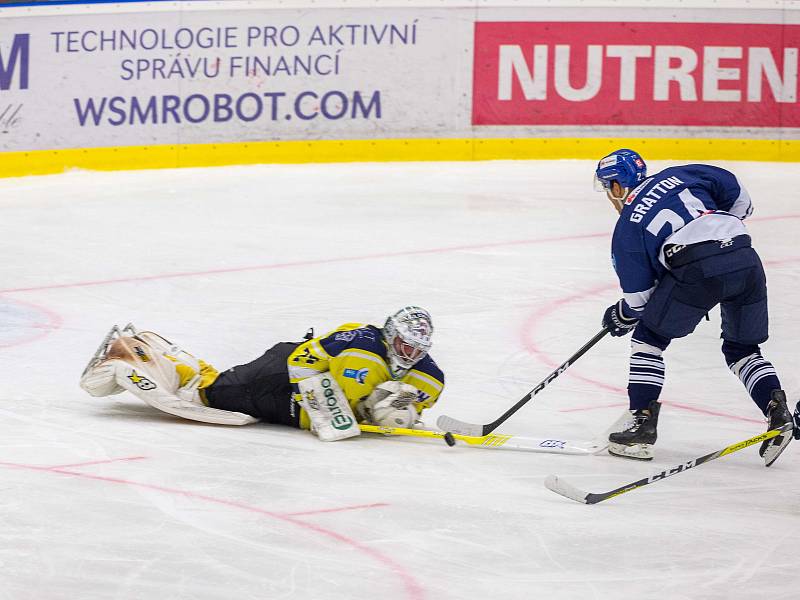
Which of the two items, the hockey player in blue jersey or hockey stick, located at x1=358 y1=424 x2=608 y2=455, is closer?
the hockey player in blue jersey

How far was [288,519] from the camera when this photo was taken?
360 centimetres

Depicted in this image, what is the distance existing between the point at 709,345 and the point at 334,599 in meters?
3.32

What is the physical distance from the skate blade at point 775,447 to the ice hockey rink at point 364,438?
0.05 metres

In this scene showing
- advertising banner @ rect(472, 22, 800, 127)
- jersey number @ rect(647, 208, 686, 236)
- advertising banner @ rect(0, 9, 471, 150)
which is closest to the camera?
jersey number @ rect(647, 208, 686, 236)

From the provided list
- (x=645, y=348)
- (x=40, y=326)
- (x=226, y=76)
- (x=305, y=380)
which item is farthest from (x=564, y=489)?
(x=226, y=76)

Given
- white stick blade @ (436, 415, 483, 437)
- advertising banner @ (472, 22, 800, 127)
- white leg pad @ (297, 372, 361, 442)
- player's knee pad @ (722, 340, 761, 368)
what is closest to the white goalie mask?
white leg pad @ (297, 372, 361, 442)

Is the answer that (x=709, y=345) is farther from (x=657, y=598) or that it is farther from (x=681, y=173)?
(x=657, y=598)

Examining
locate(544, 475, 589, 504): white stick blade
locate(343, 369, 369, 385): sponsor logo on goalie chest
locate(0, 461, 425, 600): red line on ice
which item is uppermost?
locate(343, 369, 369, 385): sponsor logo on goalie chest

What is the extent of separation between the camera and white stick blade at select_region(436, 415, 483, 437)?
4.54 metres

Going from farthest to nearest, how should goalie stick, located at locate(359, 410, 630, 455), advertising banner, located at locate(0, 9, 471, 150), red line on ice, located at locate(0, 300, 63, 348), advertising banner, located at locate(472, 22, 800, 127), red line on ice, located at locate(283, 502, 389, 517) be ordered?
1. advertising banner, located at locate(472, 22, 800, 127)
2. advertising banner, located at locate(0, 9, 471, 150)
3. red line on ice, located at locate(0, 300, 63, 348)
4. goalie stick, located at locate(359, 410, 630, 455)
5. red line on ice, located at locate(283, 502, 389, 517)

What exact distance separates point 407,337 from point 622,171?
88 cm

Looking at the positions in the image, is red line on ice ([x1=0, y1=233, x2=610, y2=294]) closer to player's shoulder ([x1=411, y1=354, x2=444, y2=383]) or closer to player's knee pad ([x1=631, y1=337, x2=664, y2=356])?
player's shoulder ([x1=411, y1=354, x2=444, y2=383])

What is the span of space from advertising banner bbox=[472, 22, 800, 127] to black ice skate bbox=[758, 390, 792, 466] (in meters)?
7.21

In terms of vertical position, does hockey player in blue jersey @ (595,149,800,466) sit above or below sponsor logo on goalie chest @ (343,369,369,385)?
above
